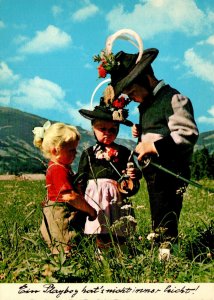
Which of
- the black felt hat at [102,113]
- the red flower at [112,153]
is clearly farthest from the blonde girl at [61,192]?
the red flower at [112,153]

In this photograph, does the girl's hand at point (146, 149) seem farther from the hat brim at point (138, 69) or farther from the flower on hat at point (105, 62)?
the flower on hat at point (105, 62)

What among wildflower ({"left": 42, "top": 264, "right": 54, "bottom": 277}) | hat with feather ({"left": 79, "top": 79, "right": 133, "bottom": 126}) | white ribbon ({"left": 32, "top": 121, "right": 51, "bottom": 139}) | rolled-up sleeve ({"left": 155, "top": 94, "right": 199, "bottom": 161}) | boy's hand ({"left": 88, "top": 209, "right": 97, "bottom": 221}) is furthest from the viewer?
white ribbon ({"left": 32, "top": 121, "right": 51, "bottom": 139})

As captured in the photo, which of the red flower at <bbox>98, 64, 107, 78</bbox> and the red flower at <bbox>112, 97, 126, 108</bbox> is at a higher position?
the red flower at <bbox>98, 64, 107, 78</bbox>

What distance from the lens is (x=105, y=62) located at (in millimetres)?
3428

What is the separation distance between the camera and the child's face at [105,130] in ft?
12.7

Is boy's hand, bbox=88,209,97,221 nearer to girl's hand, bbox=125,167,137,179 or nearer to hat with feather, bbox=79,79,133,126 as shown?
girl's hand, bbox=125,167,137,179

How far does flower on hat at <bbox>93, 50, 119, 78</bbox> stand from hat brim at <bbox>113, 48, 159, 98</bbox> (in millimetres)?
124

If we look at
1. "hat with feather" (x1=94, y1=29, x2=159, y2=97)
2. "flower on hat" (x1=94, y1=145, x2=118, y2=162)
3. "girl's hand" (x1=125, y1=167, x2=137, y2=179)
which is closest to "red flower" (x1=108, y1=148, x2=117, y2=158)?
"flower on hat" (x1=94, y1=145, x2=118, y2=162)

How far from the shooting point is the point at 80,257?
10.2 ft

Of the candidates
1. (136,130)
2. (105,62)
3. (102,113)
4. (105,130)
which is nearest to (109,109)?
(102,113)

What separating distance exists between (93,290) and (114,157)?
1337mm

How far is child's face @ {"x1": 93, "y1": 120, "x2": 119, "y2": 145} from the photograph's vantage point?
3869 mm

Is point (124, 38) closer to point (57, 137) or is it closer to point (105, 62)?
point (105, 62)

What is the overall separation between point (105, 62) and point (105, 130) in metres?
0.64
